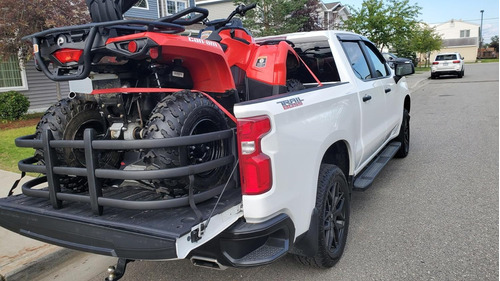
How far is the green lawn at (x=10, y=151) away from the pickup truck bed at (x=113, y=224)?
170 inches

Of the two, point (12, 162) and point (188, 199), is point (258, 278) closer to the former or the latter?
point (188, 199)

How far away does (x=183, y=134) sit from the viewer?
2.41m

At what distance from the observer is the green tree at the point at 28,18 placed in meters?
10.4

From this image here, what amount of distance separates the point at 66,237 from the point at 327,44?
316 cm

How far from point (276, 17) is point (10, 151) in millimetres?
11462

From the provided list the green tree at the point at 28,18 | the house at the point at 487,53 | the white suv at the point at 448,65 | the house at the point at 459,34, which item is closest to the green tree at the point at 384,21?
the white suv at the point at 448,65

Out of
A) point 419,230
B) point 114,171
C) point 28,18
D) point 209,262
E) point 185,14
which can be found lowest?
point 419,230

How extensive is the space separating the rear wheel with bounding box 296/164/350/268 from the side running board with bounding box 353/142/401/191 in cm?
51

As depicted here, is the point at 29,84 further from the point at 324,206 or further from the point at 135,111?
the point at 324,206

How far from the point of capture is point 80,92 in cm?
302

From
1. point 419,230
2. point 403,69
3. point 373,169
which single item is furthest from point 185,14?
point 403,69

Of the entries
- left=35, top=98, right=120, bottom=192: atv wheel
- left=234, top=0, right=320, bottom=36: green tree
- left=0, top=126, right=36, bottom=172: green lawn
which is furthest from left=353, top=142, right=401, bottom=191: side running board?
left=234, top=0, right=320, bottom=36: green tree

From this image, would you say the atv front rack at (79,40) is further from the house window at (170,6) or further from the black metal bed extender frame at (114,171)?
the house window at (170,6)

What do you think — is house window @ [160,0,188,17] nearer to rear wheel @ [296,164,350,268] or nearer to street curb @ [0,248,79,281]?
street curb @ [0,248,79,281]
